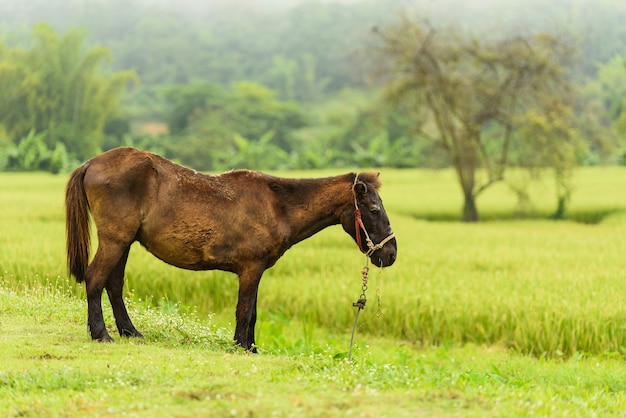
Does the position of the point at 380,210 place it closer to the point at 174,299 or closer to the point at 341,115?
the point at 174,299

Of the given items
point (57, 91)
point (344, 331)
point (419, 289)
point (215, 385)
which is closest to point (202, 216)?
point (215, 385)

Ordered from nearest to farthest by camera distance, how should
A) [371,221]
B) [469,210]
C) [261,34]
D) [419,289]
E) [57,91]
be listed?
[371,221]
[419,289]
[469,210]
[57,91]
[261,34]

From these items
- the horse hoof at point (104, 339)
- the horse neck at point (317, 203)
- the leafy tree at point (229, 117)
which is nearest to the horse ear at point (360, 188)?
the horse neck at point (317, 203)

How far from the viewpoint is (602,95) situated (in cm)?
7412

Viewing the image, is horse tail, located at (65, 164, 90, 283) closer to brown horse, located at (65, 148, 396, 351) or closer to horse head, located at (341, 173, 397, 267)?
brown horse, located at (65, 148, 396, 351)

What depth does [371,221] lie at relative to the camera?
7809 mm

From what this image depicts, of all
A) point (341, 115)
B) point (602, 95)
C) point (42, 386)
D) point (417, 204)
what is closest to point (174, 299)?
point (42, 386)

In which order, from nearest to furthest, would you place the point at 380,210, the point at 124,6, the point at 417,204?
1. the point at 380,210
2. the point at 417,204
3. the point at 124,6

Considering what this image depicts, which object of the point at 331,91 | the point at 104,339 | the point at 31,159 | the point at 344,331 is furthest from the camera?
the point at 331,91

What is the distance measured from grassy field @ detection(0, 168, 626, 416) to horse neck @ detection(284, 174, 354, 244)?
1268 mm

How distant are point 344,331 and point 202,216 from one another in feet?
16.6

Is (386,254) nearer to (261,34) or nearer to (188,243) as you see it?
(188,243)

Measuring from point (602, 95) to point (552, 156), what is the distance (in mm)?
52328

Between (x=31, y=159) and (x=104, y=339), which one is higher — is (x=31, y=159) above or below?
above
